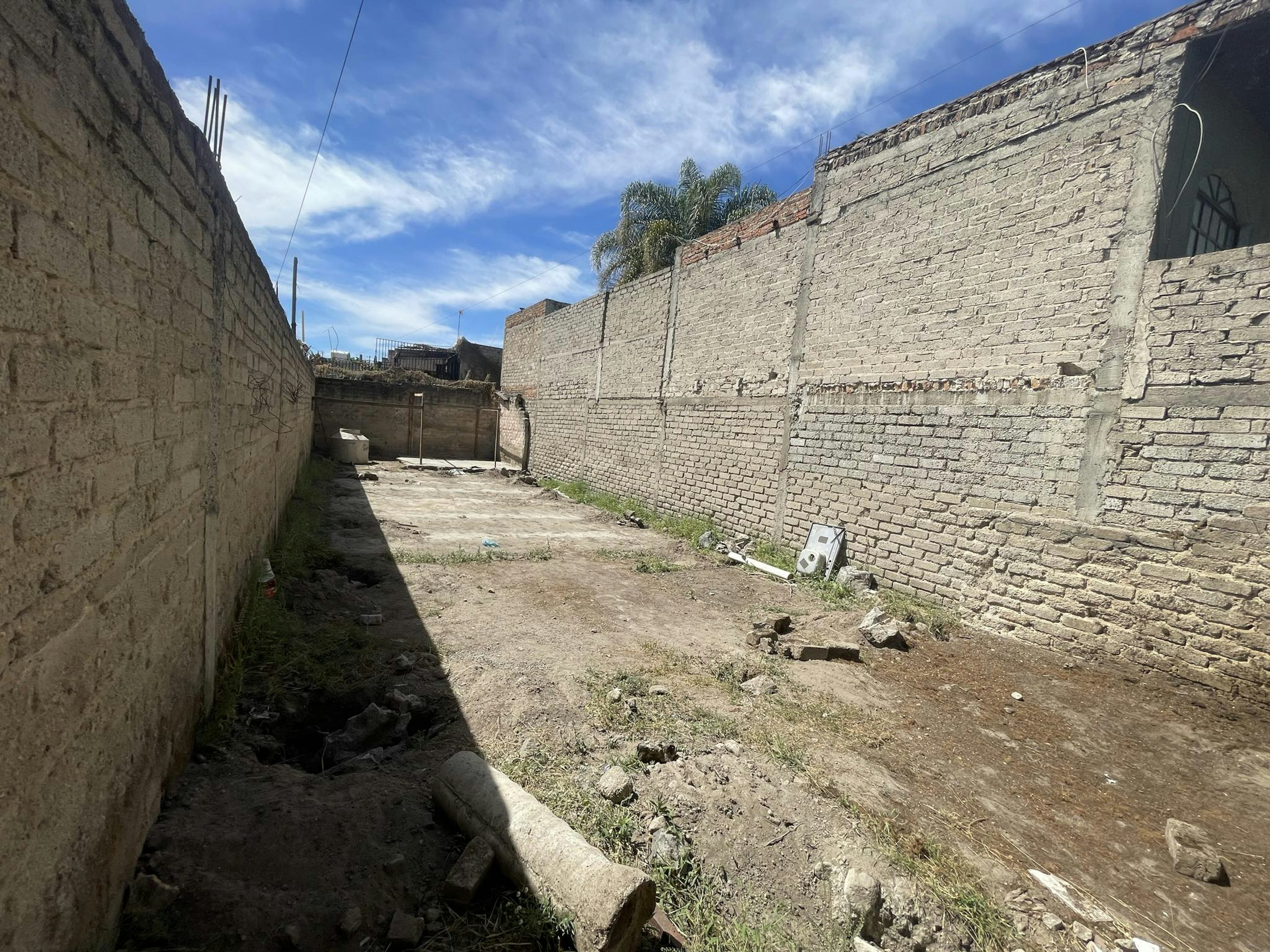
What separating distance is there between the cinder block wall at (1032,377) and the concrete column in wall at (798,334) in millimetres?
37

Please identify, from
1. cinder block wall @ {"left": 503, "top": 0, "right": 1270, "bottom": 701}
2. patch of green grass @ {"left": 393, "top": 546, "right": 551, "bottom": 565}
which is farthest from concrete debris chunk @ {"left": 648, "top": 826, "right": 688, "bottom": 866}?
patch of green grass @ {"left": 393, "top": 546, "right": 551, "bottom": 565}

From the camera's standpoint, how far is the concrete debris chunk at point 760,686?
161 inches

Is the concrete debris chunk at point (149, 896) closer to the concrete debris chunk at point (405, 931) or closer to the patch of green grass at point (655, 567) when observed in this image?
the concrete debris chunk at point (405, 931)

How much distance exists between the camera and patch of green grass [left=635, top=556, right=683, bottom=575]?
24.2ft

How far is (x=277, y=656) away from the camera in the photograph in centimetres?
383

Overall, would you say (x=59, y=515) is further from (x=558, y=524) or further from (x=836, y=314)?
(x=558, y=524)

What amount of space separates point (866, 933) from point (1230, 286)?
5.07 m

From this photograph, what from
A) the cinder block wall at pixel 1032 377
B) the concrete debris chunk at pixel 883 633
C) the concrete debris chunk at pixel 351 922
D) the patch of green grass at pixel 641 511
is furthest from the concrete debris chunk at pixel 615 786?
the patch of green grass at pixel 641 511

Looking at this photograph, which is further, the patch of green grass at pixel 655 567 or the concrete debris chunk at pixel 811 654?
the patch of green grass at pixel 655 567

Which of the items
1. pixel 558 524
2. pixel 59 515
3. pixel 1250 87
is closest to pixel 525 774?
pixel 59 515

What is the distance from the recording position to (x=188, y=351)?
8.22 ft

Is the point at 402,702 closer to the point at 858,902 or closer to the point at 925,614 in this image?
the point at 858,902

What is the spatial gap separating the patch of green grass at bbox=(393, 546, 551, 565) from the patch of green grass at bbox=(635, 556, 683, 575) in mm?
1208

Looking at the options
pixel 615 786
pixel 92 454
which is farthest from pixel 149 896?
pixel 615 786
